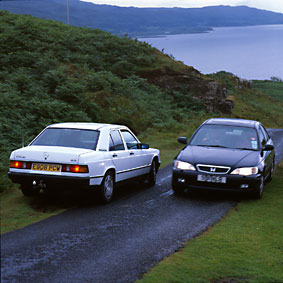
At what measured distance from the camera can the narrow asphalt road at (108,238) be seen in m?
6.21

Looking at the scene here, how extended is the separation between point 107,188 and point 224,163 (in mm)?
Result: 2696

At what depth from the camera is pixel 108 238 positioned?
7805mm

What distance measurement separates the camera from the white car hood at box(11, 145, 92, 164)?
9.27m

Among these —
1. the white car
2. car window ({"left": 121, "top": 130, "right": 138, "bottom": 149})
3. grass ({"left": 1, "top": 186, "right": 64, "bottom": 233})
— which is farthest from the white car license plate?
grass ({"left": 1, "top": 186, "right": 64, "bottom": 233})

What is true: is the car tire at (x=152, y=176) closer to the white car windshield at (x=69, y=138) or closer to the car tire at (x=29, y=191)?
the white car windshield at (x=69, y=138)

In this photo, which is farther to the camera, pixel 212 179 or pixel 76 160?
pixel 212 179

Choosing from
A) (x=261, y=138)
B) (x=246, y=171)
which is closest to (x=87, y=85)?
(x=261, y=138)

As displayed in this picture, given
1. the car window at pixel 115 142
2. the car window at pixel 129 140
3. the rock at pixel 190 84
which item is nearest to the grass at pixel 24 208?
the car window at pixel 115 142

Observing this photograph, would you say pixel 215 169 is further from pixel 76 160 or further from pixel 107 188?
pixel 76 160

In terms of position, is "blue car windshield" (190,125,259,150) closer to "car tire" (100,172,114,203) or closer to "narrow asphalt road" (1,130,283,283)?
"narrow asphalt road" (1,130,283,283)

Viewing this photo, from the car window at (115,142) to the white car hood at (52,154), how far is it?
986mm

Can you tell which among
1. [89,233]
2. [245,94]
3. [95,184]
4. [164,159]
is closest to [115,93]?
[164,159]

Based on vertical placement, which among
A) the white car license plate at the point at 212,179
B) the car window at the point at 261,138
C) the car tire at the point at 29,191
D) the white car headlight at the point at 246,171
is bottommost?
the car tire at the point at 29,191

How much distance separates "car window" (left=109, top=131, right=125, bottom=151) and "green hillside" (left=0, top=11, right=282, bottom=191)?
2659 millimetres
